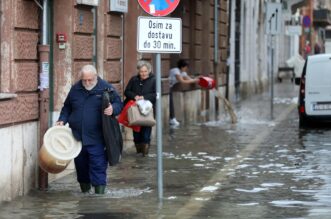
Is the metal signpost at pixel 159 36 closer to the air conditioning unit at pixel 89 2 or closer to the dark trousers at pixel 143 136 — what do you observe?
the air conditioning unit at pixel 89 2

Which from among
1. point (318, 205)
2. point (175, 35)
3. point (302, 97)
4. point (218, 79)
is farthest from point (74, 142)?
point (218, 79)

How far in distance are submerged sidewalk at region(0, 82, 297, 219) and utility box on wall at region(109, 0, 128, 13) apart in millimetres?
2323

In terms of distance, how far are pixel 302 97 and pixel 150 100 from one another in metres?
7.28

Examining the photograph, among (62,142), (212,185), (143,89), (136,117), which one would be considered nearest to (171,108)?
(143,89)

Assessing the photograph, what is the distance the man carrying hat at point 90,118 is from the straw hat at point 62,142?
0.08 meters

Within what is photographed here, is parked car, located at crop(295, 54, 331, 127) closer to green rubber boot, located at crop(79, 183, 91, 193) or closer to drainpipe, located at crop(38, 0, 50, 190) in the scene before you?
drainpipe, located at crop(38, 0, 50, 190)

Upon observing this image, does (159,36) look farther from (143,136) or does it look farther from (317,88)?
(317,88)

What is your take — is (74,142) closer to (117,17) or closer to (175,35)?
(175,35)

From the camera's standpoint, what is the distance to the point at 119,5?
639 inches

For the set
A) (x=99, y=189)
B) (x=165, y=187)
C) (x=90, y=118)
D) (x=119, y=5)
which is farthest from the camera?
(x=119, y=5)

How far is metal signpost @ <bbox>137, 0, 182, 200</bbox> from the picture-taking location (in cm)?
1078

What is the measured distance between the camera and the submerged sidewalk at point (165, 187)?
33.3ft

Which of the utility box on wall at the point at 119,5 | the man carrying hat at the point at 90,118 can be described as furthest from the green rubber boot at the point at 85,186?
the utility box on wall at the point at 119,5

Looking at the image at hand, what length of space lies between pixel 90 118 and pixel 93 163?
0.51 m
